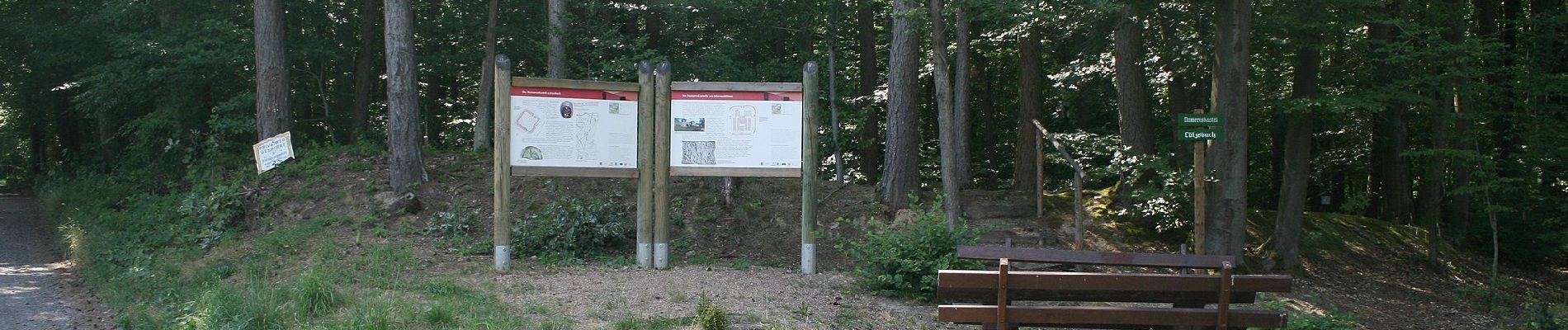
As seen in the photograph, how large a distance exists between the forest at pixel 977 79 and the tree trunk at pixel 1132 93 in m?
0.03

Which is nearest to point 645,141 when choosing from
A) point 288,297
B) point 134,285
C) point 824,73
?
point 288,297

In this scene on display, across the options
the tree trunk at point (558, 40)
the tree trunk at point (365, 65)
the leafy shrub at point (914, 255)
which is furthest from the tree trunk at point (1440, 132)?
the tree trunk at point (365, 65)

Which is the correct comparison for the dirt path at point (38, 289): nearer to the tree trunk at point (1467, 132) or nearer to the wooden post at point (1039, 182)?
the wooden post at point (1039, 182)

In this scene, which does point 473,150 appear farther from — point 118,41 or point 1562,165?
point 1562,165

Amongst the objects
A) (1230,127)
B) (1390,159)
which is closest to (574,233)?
(1230,127)

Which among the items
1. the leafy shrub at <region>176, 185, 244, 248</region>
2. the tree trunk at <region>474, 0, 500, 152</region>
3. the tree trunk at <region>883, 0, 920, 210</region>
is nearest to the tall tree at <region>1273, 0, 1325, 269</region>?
the tree trunk at <region>883, 0, 920, 210</region>

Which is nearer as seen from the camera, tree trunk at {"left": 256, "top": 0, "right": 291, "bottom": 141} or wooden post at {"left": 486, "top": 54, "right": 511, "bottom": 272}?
wooden post at {"left": 486, "top": 54, "right": 511, "bottom": 272}

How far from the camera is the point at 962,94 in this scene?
14.6 meters

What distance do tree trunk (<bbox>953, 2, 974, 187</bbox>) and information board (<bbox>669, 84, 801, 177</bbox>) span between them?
3.13 meters

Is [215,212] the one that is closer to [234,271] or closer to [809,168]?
[234,271]

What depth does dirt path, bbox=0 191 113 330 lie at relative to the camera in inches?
A: 364

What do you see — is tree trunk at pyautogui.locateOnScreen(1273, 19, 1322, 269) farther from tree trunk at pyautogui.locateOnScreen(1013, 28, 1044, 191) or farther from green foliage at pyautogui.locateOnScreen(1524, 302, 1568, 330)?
green foliage at pyautogui.locateOnScreen(1524, 302, 1568, 330)

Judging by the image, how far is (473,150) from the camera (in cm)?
1711

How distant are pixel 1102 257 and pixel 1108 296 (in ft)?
2.28
